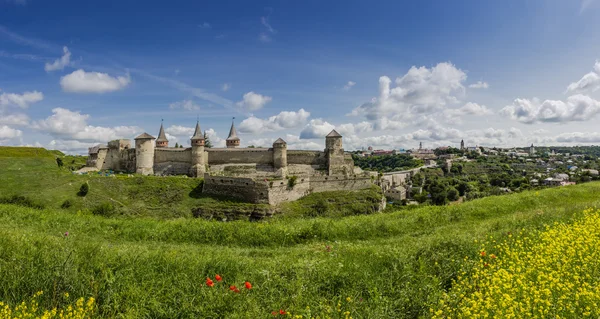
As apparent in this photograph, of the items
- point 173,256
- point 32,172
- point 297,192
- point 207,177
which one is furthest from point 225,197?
point 173,256

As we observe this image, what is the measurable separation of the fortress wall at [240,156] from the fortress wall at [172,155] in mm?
2848

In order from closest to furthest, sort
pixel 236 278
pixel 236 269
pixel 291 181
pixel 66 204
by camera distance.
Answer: pixel 236 278 → pixel 236 269 → pixel 66 204 → pixel 291 181

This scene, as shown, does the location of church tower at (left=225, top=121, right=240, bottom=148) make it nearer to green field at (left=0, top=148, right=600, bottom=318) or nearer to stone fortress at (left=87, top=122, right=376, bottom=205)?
stone fortress at (left=87, top=122, right=376, bottom=205)

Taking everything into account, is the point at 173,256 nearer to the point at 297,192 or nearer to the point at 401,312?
the point at 401,312

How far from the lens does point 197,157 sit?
3981cm

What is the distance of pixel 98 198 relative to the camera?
2923 centimetres

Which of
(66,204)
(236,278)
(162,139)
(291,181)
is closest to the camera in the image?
(236,278)

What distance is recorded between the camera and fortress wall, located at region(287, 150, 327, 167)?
42.2 m

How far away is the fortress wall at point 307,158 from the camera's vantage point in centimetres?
4219

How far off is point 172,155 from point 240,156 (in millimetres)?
8916

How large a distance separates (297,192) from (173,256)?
2812cm

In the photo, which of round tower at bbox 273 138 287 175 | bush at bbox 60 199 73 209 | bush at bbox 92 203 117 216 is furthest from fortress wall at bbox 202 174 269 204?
bush at bbox 60 199 73 209

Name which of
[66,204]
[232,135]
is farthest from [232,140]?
[66,204]

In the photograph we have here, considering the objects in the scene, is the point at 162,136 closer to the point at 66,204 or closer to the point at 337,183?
the point at 66,204
